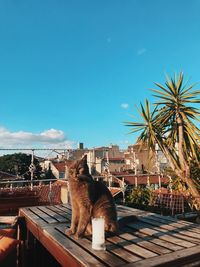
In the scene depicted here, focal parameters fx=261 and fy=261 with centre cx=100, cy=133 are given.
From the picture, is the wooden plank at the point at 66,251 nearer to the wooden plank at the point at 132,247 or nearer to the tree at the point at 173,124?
the wooden plank at the point at 132,247

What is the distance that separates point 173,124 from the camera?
542 cm

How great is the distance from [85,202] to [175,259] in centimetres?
72

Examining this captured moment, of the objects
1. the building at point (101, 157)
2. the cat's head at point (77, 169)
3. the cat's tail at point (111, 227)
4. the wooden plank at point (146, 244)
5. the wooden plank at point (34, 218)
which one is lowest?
the wooden plank at point (34, 218)

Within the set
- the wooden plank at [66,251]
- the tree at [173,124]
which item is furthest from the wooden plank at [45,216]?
the tree at [173,124]

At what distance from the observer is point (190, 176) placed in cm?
470

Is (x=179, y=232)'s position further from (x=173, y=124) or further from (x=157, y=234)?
(x=173, y=124)

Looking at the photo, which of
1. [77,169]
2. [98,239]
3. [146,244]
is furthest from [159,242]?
[77,169]

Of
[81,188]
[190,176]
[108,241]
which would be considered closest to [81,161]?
[81,188]

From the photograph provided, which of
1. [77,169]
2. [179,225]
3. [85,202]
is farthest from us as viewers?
[179,225]

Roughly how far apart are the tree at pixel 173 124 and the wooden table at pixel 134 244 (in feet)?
8.91

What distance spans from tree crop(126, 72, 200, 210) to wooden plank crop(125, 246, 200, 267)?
337cm

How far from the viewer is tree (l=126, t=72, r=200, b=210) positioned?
5070mm

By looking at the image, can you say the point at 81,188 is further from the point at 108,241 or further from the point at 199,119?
the point at 199,119

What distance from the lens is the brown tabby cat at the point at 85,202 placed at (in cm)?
190
